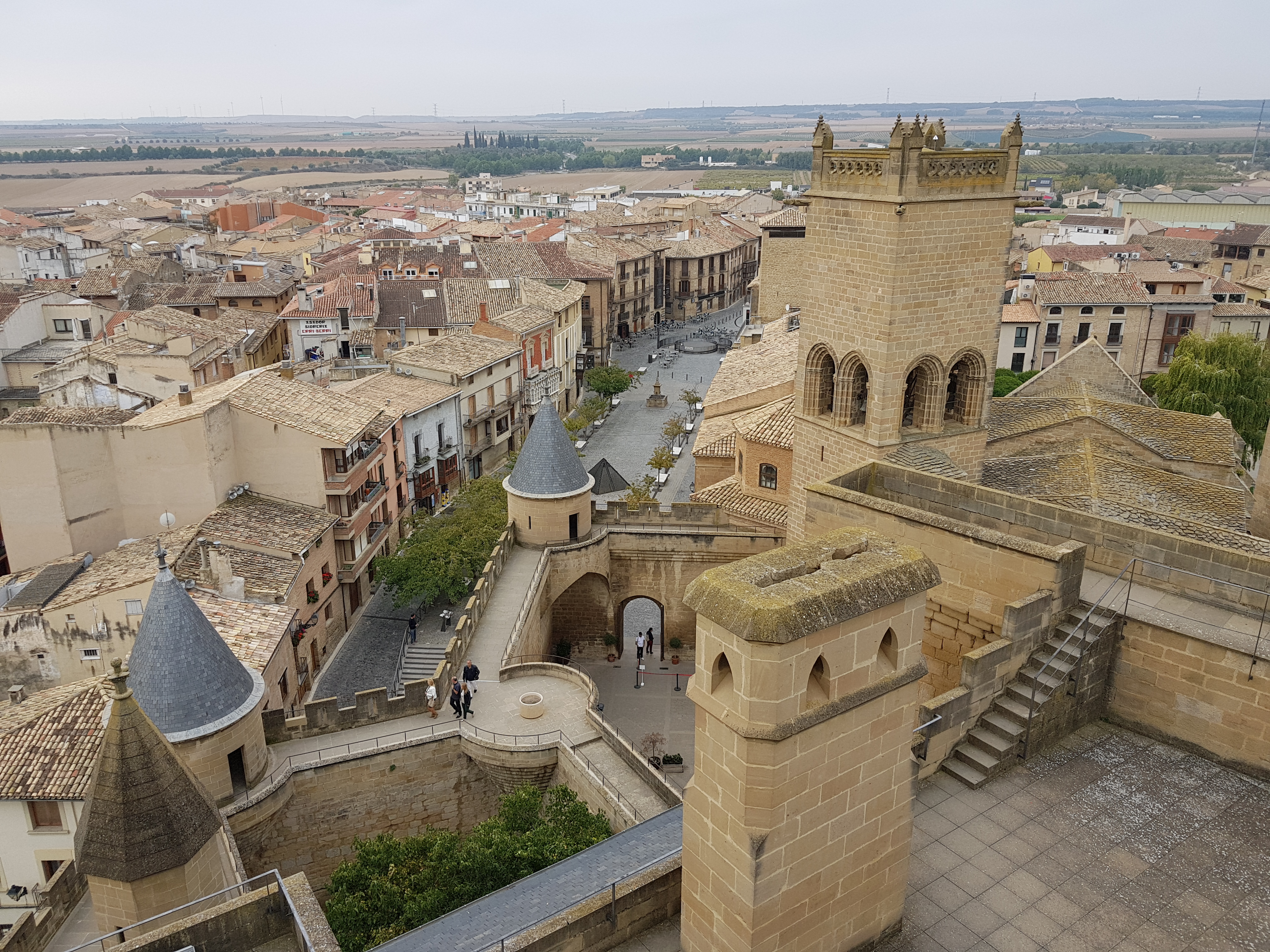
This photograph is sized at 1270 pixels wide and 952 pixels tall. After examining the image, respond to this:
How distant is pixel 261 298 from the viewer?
7569 cm

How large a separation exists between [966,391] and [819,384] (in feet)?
11.6

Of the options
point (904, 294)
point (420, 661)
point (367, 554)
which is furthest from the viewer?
point (367, 554)

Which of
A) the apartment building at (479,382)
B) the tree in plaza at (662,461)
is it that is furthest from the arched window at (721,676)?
the tree in plaza at (662,461)

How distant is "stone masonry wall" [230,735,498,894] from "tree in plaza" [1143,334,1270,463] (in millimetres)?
34769

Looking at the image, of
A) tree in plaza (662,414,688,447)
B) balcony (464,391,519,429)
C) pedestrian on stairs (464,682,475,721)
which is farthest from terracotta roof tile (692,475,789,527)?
tree in plaza (662,414,688,447)

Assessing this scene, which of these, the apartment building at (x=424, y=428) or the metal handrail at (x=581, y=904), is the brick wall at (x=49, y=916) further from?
the apartment building at (x=424, y=428)

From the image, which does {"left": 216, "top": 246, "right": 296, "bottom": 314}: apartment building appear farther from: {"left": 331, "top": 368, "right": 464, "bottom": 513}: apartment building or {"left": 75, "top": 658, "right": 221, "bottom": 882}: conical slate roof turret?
{"left": 75, "top": 658, "right": 221, "bottom": 882}: conical slate roof turret

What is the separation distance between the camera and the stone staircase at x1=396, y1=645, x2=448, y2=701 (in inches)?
1302

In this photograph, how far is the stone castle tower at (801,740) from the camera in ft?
27.4

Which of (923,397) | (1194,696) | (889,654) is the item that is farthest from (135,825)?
(923,397)

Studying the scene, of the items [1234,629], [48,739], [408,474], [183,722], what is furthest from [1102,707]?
[408,474]

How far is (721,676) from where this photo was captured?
8688 millimetres

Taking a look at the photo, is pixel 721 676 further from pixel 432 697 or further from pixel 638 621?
pixel 638 621

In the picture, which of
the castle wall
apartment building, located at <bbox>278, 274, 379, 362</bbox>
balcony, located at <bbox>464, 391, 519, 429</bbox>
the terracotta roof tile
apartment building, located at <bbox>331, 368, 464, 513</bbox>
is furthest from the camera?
apartment building, located at <bbox>278, 274, 379, 362</bbox>
